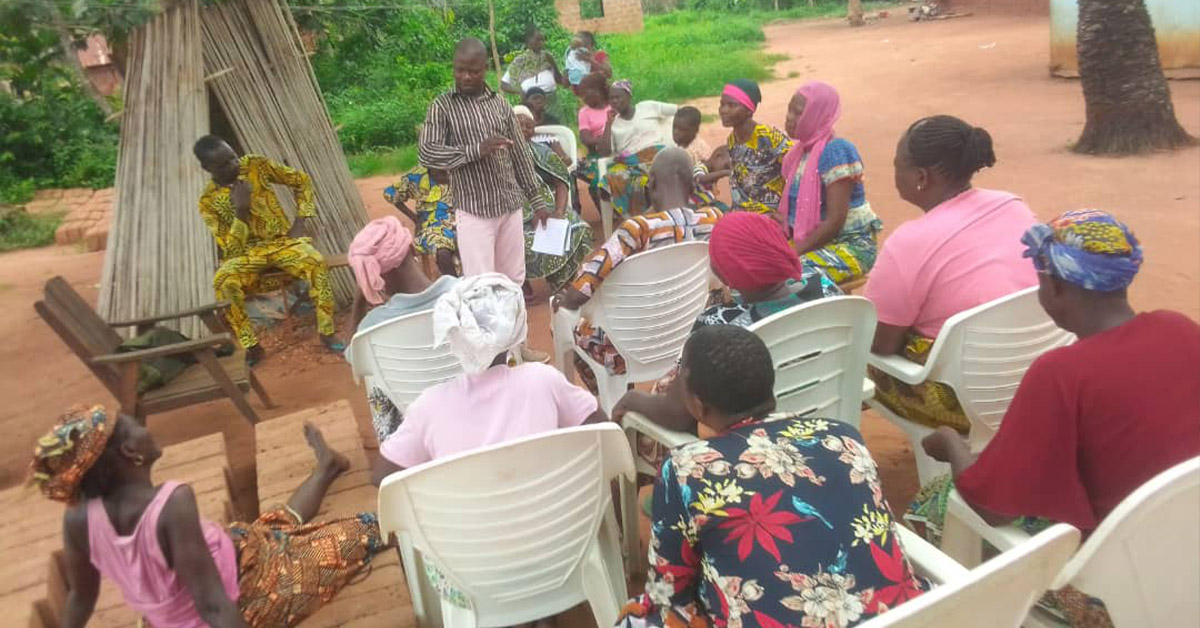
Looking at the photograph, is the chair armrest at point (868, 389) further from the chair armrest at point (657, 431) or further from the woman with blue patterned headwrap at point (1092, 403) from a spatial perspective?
the woman with blue patterned headwrap at point (1092, 403)

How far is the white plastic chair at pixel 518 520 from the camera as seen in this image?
1.99 m

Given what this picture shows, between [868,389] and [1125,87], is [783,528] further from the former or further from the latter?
[1125,87]

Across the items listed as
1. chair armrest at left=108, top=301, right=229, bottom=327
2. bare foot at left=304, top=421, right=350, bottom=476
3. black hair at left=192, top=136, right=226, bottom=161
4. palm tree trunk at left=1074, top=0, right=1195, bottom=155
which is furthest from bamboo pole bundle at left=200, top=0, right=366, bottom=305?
palm tree trunk at left=1074, top=0, right=1195, bottom=155

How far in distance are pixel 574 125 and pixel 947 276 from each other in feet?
35.6

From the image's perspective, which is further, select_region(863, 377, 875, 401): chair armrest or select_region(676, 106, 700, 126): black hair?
select_region(676, 106, 700, 126): black hair

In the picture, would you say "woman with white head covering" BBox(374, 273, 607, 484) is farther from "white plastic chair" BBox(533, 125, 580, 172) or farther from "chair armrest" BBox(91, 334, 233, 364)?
"white plastic chair" BBox(533, 125, 580, 172)

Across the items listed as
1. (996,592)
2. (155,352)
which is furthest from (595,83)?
(996,592)

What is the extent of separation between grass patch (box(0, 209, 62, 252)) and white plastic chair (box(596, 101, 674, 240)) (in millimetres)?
8126

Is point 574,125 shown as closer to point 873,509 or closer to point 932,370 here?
point 932,370

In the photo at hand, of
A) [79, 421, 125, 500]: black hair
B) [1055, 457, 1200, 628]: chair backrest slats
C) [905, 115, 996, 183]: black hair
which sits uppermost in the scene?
[905, 115, 996, 183]: black hair

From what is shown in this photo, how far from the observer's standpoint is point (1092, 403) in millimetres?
1791

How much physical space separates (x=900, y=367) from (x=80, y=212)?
12.2 m

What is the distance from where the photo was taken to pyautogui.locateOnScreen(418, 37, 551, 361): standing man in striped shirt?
467 centimetres

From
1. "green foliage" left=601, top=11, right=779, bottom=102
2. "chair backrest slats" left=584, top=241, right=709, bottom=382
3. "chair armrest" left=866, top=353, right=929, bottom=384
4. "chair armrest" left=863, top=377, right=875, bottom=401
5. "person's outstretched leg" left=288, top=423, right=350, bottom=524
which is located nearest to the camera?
"chair armrest" left=866, top=353, right=929, bottom=384
